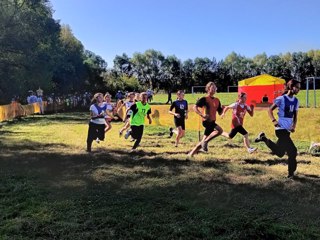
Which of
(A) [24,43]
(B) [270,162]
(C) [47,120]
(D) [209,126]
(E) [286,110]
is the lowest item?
(B) [270,162]

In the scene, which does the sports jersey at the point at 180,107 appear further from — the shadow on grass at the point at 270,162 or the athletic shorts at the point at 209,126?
the shadow on grass at the point at 270,162

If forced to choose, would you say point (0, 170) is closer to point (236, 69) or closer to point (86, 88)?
point (86, 88)

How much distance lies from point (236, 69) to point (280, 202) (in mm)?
111434

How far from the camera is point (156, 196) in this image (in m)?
6.86

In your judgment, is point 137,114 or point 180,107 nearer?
point 137,114

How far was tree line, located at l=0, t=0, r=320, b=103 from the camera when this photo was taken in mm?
33281

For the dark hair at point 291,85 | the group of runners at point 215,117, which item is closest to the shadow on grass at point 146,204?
the group of runners at point 215,117

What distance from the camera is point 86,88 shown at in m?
79.1

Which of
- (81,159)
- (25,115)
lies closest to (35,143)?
(81,159)

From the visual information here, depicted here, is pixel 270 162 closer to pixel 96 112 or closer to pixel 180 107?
pixel 180 107

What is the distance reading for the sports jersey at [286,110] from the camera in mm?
7980

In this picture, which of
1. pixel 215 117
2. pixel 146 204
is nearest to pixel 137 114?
pixel 215 117

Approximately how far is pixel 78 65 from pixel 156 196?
70848 millimetres

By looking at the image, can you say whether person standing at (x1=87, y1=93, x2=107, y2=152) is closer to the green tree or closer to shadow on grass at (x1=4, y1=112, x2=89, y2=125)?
shadow on grass at (x1=4, y1=112, x2=89, y2=125)
